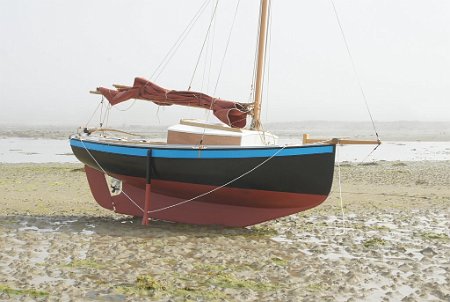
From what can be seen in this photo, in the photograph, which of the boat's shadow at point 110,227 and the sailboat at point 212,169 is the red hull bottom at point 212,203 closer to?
the sailboat at point 212,169

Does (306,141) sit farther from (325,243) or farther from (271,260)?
(271,260)

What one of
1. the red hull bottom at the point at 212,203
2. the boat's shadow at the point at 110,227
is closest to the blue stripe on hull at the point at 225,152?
the red hull bottom at the point at 212,203

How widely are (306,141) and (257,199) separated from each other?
1760 millimetres

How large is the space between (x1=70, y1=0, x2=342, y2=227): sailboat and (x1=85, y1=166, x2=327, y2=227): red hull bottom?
2 cm

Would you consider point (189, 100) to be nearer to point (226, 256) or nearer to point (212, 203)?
point (212, 203)

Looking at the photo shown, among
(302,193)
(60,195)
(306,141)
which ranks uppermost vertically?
(306,141)

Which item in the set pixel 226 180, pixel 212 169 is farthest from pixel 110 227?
pixel 226 180

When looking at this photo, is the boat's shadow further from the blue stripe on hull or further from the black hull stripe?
the blue stripe on hull

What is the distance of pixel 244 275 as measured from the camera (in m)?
8.11

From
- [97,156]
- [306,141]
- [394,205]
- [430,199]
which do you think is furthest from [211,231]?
[430,199]

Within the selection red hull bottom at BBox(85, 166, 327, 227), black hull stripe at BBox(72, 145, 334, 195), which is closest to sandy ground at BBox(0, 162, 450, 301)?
red hull bottom at BBox(85, 166, 327, 227)

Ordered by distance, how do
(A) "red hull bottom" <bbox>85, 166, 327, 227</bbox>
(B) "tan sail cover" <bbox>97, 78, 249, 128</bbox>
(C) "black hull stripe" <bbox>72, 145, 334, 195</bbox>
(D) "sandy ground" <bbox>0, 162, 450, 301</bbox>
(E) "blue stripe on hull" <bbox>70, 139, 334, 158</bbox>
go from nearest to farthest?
1. (D) "sandy ground" <bbox>0, 162, 450, 301</bbox>
2. (E) "blue stripe on hull" <bbox>70, 139, 334, 158</bbox>
3. (C) "black hull stripe" <bbox>72, 145, 334, 195</bbox>
4. (A) "red hull bottom" <bbox>85, 166, 327, 227</bbox>
5. (B) "tan sail cover" <bbox>97, 78, 249, 128</bbox>

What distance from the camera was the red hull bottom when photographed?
11750mm

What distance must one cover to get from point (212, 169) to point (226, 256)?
2819 millimetres
